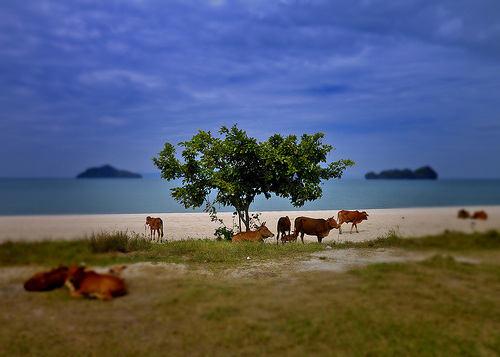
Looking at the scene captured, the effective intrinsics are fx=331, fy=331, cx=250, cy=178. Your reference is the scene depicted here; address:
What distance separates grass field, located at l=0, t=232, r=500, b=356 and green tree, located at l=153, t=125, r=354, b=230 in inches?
184

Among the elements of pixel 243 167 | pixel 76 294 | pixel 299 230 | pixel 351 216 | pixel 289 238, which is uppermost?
pixel 243 167

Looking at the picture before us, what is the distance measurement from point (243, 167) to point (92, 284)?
7.33 m

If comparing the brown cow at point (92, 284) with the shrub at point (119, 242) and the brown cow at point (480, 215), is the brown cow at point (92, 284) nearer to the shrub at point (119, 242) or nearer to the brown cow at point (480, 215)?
the shrub at point (119, 242)

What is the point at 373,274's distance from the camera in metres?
7.06

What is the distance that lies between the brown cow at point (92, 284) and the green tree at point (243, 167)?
6219 mm

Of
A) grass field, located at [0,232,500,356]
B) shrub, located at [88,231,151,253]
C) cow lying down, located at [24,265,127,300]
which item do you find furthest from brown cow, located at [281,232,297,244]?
cow lying down, located at [24,265,127,300]

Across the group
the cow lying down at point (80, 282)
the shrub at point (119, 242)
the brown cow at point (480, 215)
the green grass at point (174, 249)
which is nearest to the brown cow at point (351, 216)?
the green grass at point (174, 249)

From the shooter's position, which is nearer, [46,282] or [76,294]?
[76,294]

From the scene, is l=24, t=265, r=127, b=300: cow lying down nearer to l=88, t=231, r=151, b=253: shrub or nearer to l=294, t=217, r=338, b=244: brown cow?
l=88, t=231, r=151, b=253: shrub

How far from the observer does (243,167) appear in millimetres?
11977

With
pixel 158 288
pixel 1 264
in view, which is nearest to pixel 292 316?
pixel 158 288

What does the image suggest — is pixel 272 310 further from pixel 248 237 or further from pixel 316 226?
pixel 316 226

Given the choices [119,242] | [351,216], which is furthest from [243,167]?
[351,216]

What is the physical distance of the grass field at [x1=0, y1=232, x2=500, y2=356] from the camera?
4277mm
